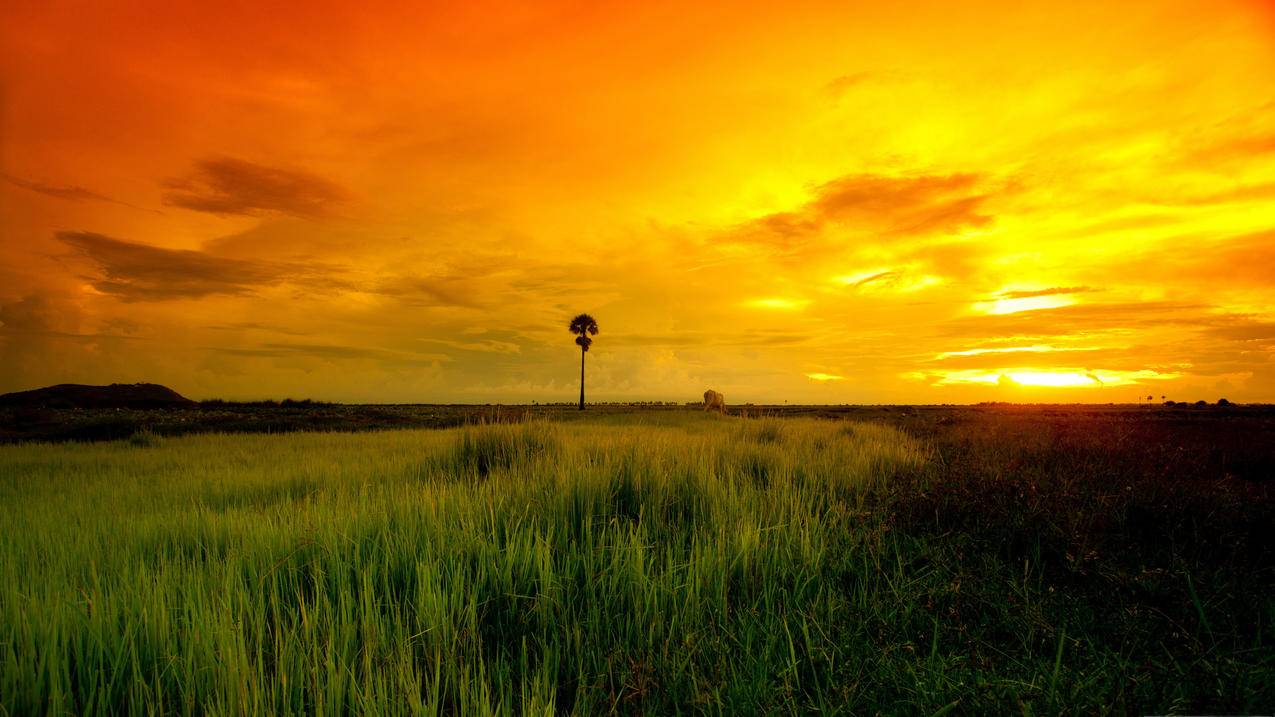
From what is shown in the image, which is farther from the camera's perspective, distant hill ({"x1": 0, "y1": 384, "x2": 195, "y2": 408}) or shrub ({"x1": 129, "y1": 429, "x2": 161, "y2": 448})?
distant hill ({"x1": 0, "y1": 384, "x2": 195, "y2": 408})

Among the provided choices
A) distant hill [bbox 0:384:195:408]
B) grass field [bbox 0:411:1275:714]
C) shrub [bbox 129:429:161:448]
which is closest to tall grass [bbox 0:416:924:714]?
grass field [bbox 0:411:1275:714]

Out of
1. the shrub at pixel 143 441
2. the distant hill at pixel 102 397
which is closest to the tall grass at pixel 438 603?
the shrub at pixel 143 441

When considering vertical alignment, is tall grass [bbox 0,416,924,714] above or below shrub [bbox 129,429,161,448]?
above

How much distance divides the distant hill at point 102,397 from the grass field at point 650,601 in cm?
5017

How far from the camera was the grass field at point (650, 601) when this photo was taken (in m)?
1.92

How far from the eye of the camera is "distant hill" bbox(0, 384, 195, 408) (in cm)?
4144

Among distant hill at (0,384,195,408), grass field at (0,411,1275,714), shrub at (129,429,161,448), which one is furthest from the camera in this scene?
distant hill at (0,384,195,408)

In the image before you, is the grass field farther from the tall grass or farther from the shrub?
the shrub

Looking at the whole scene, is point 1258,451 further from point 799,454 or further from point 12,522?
point 12,522

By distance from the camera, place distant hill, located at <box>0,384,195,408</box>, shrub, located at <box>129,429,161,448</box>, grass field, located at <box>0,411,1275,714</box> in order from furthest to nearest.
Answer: distant hill, located at <box>0,384,195,408</box>, shrub, located at <box>129,429,161,448</box>, grass field, located at <box>0,411,1275,714</box>

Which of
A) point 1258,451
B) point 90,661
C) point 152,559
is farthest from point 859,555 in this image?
point 1258,451

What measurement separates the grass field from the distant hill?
165 ft

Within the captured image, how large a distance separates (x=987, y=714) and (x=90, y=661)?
339cm

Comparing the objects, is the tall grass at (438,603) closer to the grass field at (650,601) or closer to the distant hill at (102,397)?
the grass field at (650,601)
